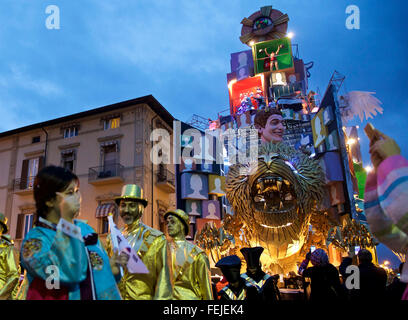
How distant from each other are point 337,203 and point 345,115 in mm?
2234

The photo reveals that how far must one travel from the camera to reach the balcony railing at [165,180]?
49.3 feet

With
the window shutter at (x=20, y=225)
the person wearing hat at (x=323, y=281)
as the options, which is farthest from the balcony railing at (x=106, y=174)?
the person wearing hat at (x=323, y=281)

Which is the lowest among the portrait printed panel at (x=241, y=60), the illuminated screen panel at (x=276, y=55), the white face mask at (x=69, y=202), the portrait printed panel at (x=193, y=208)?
the white face mask at (x=69, y=202)

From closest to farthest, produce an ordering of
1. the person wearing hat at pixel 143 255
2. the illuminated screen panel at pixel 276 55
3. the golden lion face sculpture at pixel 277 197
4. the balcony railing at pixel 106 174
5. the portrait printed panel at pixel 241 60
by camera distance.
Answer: the person wearing hat at pixel 143 255
the golden lion face sculpture at pixel 277 197
the illuminated screen panel at pixel 276 55
the balcony railing at pixel 106 174
the portrait printed panel at pixel 241 60

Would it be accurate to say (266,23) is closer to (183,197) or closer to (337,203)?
(183,197)

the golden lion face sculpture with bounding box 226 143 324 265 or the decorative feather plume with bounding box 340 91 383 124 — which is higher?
the decorative feather plume with bounding box 340 91 383 124

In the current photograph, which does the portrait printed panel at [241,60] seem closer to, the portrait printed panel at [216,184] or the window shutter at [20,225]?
the portrait printed panel at [216,184]

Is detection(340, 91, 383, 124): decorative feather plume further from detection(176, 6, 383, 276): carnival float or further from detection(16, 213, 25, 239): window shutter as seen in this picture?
detection(16, 213, 25, 239): window shutter

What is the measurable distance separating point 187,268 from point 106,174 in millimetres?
11689

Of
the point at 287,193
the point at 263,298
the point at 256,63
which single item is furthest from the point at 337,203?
the point at 256,63

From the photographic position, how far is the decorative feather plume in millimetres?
6663

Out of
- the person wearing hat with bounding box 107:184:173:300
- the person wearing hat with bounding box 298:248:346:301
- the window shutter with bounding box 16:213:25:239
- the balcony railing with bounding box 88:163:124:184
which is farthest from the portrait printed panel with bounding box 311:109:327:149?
the window shutter with bounding box 16:213:25:239

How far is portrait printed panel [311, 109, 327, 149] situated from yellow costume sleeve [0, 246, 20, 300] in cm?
578

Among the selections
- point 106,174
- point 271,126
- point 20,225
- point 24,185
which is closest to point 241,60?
point 106,174
